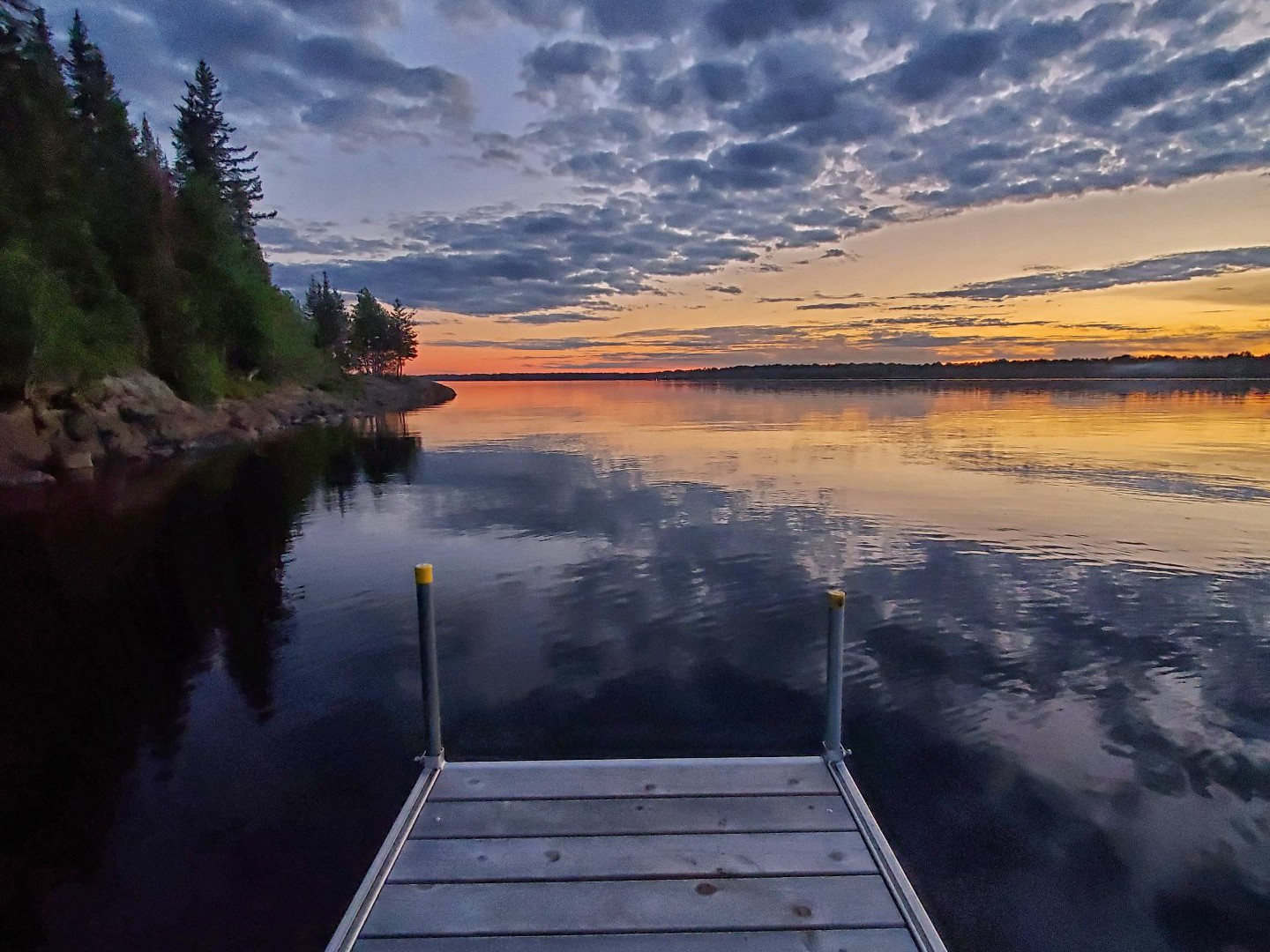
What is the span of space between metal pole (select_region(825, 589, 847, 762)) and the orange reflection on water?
40.2ft

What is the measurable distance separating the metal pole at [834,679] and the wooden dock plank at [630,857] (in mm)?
1185

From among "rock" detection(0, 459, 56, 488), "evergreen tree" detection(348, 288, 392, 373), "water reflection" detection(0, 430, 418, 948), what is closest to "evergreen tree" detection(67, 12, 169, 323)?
"rock" detection(0, 459, 56, 488)

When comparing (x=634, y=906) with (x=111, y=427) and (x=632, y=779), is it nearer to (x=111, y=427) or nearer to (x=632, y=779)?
(x=632, y=779)

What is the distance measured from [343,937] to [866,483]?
2444 centimetres

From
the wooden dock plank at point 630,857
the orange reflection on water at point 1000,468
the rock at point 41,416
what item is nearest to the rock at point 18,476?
the rock at point 41,416

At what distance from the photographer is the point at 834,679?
668cm

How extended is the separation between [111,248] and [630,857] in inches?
2226

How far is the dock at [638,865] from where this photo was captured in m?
4.34

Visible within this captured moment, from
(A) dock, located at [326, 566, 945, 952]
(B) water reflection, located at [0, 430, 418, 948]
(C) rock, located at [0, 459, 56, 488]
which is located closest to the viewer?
(A) dock, located at [326, 566, 945, 952]

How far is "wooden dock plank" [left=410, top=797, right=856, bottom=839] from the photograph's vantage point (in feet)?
17.5

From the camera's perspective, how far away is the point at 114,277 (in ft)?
152

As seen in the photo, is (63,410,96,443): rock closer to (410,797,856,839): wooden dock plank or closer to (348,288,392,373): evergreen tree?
(410,797,856,839): wooden dock plank

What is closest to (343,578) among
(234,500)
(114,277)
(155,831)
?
(155,831)

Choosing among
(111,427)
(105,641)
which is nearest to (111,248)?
(111,427)
